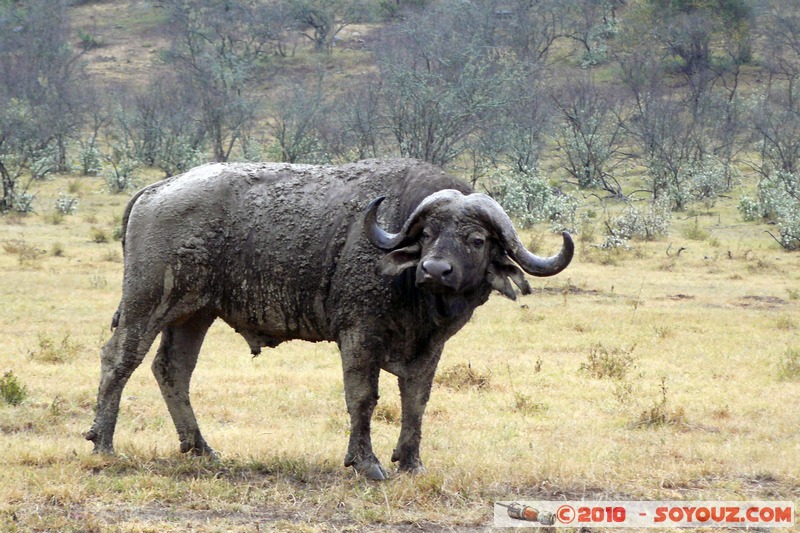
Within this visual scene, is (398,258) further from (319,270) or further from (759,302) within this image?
(759,302)

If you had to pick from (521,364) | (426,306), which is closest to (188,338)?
(426,306)

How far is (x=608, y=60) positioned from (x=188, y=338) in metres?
47.2

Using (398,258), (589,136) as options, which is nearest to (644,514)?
(398,258)

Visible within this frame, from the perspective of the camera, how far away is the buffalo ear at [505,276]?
5809 mm

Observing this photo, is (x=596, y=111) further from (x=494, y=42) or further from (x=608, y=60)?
(x=608, y=60)

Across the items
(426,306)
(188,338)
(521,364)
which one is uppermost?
(426,306)

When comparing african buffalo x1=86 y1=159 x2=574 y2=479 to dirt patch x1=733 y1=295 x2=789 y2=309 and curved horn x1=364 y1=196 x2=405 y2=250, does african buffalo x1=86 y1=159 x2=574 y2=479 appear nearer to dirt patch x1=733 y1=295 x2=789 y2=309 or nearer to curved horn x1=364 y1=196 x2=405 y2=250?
curved horn x1=364 y1=196 x2=405 y2=250

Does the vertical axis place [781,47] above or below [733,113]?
above

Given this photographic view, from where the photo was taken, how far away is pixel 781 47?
153 ft

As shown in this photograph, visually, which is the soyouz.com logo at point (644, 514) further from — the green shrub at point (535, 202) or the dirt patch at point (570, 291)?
the green shrub at point (535, 202)

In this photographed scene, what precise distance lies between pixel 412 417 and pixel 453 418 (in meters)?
2.23

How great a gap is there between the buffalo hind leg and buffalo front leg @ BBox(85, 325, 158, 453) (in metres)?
0.30

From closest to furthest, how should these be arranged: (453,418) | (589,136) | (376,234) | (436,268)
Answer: (436,268)
(376,234)
(453,418)
(589,136)

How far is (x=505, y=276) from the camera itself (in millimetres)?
5891
